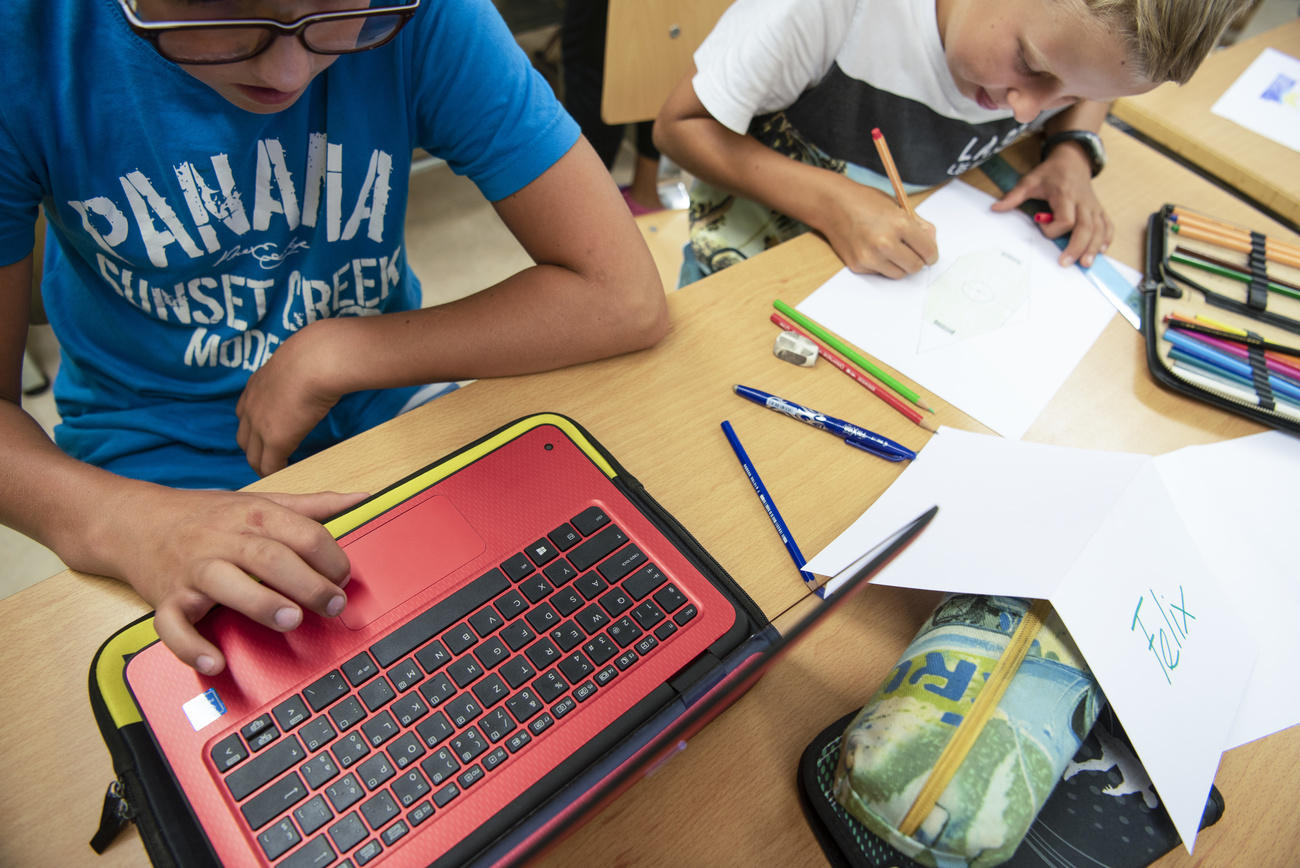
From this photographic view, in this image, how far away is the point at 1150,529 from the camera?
0.59 metres

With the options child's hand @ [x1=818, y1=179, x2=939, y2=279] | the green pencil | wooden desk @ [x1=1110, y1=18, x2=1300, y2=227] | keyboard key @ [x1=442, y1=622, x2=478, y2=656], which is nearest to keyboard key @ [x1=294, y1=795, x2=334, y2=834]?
keyboard key @ [x1=442, y1=622, x2=478, y2=656]

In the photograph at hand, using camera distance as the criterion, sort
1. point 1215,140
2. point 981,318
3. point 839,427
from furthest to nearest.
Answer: point 1215,140 → point 981,318 → point 839,427

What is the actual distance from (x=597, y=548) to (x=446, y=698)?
141mm

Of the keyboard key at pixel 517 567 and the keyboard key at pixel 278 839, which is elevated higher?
the keyboard key at pixel 517 567

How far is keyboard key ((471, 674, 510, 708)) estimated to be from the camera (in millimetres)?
446

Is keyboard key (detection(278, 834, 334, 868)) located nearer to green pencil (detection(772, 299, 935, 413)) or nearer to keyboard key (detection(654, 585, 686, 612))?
keyboard key (detection(654, 585, 686, 612))

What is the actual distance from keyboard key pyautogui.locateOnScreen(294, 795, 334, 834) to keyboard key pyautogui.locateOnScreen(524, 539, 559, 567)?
7.4 inches

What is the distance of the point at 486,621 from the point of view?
1.57 ft

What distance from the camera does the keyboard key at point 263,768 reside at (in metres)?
0.40

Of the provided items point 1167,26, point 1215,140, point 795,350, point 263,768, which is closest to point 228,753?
point 263,768

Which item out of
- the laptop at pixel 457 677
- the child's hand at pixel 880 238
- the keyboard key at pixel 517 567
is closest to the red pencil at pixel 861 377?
the child's hand at pixel 880 238

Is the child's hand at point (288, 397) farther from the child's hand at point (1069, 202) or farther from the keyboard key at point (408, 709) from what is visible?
the child's hand at point (1069, 202)

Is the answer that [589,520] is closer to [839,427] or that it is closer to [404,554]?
[404,554]

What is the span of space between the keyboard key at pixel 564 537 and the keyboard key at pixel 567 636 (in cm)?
6
